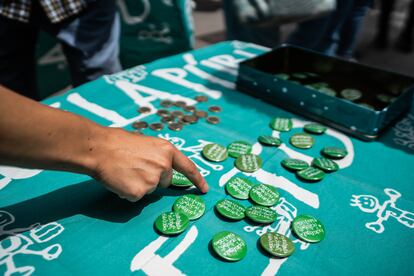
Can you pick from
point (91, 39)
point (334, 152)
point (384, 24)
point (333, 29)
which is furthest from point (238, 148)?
point (384, 24)

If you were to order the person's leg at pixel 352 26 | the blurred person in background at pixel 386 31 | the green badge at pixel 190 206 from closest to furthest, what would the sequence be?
the green badge at pixel 190 206, the person's leg at pixel 352 26, the blurred person in background at pixel 386 31

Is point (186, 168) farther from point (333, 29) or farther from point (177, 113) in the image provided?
point (333, 29)

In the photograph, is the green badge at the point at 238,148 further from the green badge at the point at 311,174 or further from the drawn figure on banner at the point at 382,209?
the drawn figure on banner at the point at 382,209

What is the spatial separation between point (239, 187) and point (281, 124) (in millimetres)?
366

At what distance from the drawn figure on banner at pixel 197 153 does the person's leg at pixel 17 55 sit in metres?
0.93

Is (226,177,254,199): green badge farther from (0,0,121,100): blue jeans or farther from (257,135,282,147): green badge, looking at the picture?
(0,0,121,100): blue jeans

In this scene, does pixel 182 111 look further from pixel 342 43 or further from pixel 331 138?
pixel 342 43

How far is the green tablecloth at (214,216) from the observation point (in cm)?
67

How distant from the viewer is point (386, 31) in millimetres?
3801

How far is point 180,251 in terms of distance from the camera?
694 millimetres

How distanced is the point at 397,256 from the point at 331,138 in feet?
1.50

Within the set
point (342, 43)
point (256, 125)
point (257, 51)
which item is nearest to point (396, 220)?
point (256, 125)

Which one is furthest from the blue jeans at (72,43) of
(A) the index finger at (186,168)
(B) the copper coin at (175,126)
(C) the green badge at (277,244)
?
(C) the green badge at (277,244)

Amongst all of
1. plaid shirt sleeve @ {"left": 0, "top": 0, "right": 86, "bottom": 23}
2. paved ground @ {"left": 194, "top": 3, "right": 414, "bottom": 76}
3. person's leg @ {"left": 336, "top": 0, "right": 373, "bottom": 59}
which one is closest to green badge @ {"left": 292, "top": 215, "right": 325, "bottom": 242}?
plaid shirt sleeve @ {"left": 0, "top": 0, "right": 86, "bottom": 23}
